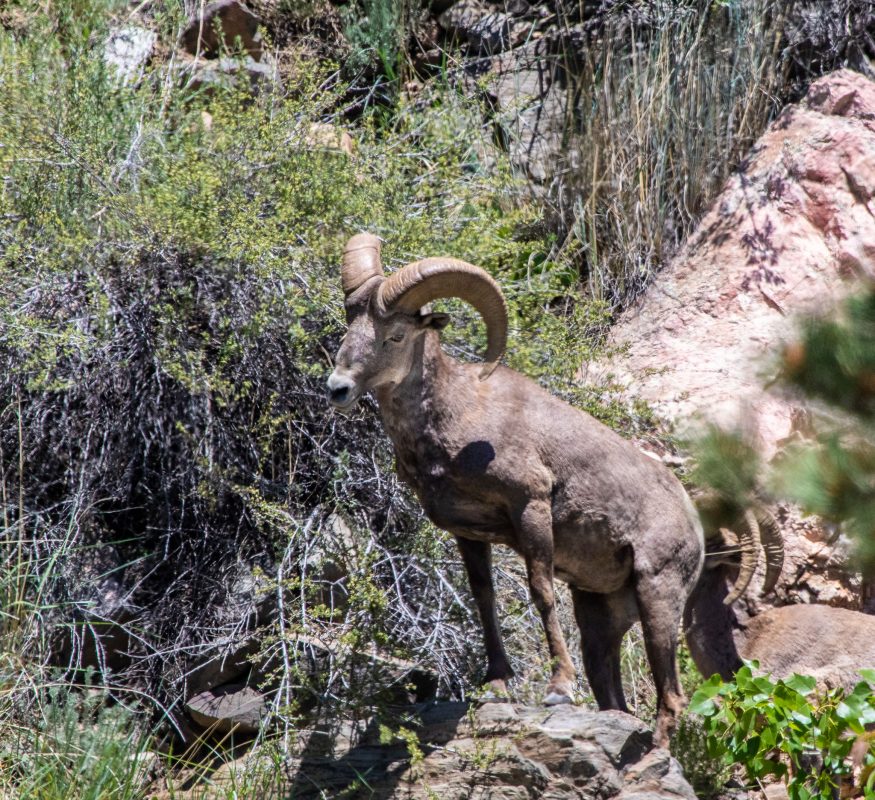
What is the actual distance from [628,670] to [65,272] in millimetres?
4112

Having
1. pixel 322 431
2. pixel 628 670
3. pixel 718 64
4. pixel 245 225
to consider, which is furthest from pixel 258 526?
pixel 718 64

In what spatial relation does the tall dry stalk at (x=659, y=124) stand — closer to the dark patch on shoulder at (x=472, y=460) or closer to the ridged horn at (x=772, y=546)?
the ridged horn at (x=772, y=546)

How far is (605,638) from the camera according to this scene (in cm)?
589

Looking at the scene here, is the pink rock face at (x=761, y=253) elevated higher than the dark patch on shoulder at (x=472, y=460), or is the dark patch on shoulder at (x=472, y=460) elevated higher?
the dark patch on shoulder at (x=472, y=460)

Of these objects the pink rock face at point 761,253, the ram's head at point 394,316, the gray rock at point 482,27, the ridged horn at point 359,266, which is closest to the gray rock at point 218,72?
the gray rock at point 482,27

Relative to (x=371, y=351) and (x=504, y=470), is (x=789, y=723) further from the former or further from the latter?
(x=371, y=351)

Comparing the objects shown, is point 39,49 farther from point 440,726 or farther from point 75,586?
point 440,726

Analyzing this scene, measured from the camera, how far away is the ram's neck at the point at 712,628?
23.0ft

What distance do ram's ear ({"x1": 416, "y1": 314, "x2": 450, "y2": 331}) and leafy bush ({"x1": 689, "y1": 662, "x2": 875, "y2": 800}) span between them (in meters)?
1.94

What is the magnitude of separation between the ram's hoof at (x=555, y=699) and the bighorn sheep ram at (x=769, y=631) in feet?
5.72

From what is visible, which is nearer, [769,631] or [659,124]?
[769,631]

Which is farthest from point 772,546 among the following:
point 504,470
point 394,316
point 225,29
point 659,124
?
point 225,29

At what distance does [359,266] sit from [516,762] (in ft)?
7.37

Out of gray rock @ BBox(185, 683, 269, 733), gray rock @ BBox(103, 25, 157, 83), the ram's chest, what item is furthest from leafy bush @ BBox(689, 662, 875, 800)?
gray rock @ BBox(103, 25, 157, 83)
